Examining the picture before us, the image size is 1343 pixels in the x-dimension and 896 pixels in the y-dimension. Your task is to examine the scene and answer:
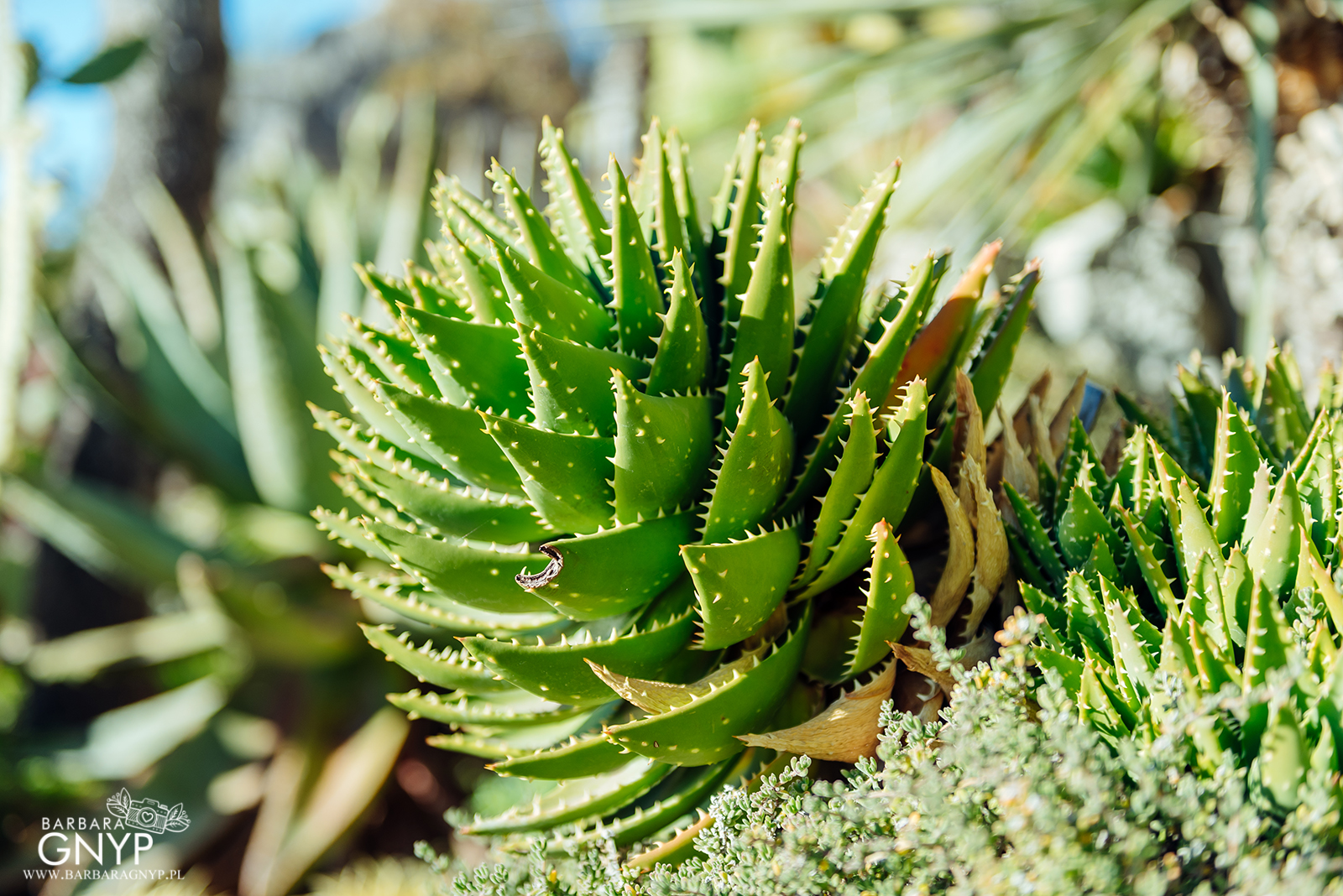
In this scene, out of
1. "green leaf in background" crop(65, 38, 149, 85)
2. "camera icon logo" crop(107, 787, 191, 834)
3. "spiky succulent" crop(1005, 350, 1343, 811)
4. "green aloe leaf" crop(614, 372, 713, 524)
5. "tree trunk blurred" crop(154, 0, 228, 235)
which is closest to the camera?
"spiky succulent" crop(1005, 350, 1343, 811)

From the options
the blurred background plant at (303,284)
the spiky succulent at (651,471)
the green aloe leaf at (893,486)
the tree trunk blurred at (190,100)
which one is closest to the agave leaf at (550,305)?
the spiky succulent at (651,471)

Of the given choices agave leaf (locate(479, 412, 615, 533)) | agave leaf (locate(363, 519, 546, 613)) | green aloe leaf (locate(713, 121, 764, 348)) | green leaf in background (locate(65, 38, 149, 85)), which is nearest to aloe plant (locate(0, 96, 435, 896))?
green leaf in background (locate(65, 38, 149, 85))

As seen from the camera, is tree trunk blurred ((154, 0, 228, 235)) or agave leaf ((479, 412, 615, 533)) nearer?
agave leaf ((479, 412, 615, 533))

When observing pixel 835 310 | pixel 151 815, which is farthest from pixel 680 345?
pixel 151 815

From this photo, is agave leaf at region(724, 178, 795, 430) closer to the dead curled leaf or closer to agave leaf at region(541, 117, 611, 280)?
agave leaf at region(541, 117, 611, 280)

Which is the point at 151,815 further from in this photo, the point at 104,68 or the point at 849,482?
the point at 849,482

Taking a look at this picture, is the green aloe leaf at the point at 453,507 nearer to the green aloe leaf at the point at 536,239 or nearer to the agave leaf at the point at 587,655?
the agave leaf at the point at 587,655

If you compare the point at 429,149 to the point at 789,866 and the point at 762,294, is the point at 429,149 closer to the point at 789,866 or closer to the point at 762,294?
the point at 762,294
